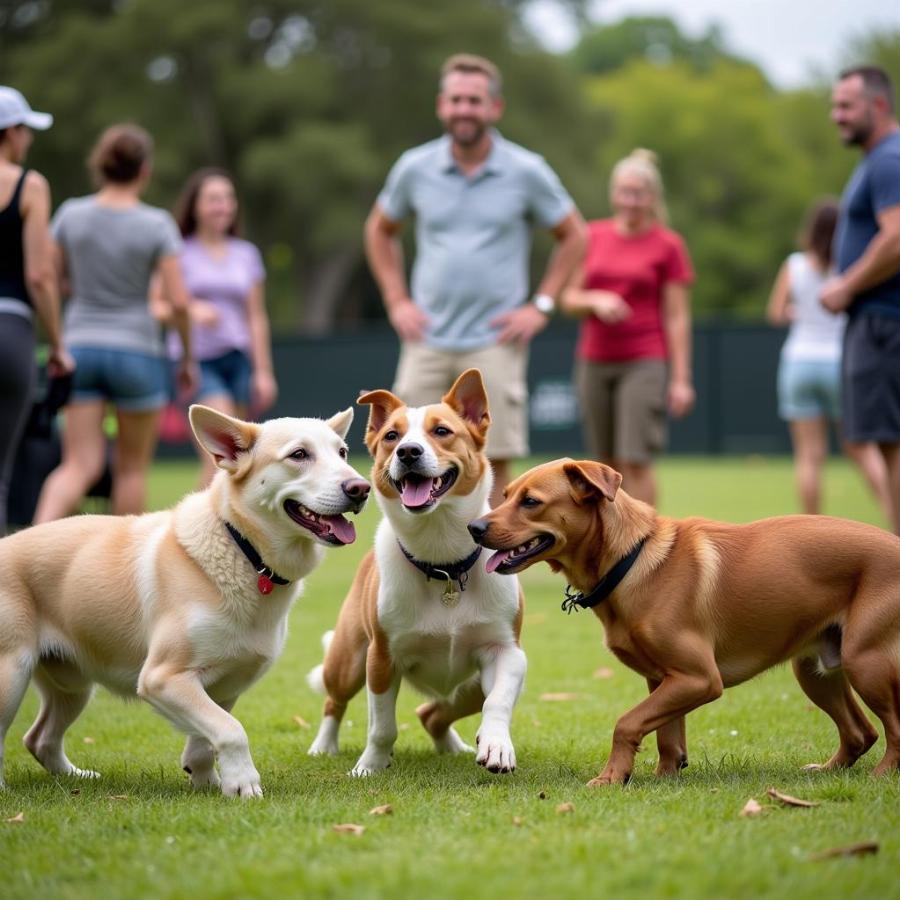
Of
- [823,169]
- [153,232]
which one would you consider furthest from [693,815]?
[823,169]

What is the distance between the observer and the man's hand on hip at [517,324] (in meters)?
7.68

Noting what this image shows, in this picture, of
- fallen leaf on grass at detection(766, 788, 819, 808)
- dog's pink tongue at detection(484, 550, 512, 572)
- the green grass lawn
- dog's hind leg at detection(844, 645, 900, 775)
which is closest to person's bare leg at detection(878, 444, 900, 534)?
the green grass lawn

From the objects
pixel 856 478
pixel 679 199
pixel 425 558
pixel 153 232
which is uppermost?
pixel 679 199

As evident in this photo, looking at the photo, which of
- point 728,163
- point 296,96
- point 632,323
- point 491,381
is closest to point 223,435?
point 491,381

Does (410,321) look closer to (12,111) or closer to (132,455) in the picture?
(132,455)

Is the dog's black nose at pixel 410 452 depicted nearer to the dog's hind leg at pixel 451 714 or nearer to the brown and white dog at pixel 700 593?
the brown and white dog at pixel 700 593

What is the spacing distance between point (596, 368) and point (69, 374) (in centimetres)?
383

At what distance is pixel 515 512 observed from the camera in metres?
4.90

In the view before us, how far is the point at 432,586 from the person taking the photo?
5.21m

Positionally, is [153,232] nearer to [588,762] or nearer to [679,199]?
[588,762]

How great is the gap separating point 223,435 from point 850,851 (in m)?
2.58

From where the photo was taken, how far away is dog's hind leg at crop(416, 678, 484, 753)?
216 inches

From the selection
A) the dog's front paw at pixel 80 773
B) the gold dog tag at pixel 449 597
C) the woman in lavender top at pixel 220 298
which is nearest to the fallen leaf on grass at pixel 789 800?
the gold dog tag at pixel 449 597

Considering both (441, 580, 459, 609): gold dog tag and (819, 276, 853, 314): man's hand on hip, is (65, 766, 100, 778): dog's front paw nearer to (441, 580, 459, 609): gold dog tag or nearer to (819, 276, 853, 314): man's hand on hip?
(441, 580, 459, 609): gold dog tag
